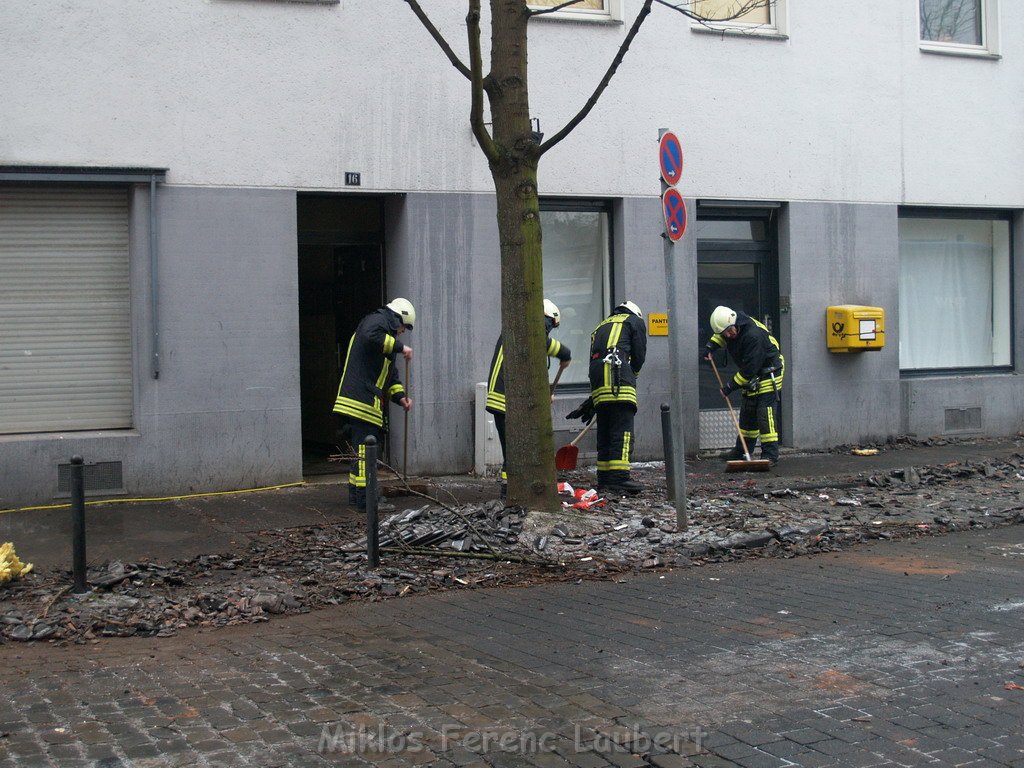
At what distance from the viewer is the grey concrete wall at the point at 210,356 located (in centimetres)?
1112

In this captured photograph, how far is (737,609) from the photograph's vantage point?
6.93 metres

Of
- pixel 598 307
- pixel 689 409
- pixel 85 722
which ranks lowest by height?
pixel 85 722

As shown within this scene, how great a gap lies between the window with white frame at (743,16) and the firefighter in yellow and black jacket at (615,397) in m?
4.56

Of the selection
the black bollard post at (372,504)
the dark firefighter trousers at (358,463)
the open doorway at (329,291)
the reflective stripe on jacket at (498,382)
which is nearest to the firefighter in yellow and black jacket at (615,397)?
the reflective stripe on jacket at (498,382)

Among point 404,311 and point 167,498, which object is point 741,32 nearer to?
point 404,311

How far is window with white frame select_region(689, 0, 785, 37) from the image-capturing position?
45.3 ft

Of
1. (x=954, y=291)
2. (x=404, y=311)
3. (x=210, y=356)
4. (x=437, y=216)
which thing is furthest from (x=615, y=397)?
(x=954, y=291)

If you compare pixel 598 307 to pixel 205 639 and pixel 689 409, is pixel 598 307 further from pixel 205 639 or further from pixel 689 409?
pixel 205 639

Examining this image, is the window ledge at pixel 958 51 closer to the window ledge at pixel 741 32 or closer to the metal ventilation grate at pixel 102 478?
the window ledge at pixel 741 32

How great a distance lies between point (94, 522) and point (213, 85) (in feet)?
14.4

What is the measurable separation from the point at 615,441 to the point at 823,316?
479 cm

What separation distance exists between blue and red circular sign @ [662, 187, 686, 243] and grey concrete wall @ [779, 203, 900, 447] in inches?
236

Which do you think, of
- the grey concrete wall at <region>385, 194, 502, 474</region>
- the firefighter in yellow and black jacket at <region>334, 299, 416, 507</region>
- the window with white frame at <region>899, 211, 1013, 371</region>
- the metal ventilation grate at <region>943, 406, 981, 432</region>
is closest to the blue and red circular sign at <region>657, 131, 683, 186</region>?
the firefighter in yellow and black jacket at <region>334, 299, 416, 507</region>

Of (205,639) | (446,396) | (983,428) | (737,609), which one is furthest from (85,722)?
(983,428)
